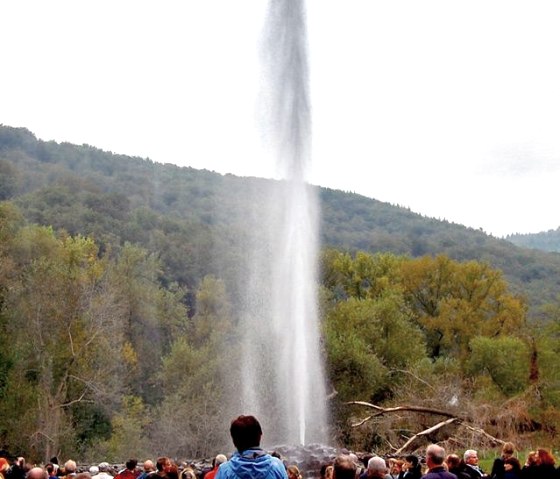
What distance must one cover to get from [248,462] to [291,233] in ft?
63.3

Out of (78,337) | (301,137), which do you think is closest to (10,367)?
(78,337)

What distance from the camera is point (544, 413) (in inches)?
971

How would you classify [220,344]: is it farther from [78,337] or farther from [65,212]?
[65,212]

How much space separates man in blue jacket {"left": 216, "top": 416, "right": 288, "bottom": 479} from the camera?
Answer: 16.6 ft

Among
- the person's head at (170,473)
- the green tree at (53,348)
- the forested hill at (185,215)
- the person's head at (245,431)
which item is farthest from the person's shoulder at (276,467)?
the green tree at (53,348)

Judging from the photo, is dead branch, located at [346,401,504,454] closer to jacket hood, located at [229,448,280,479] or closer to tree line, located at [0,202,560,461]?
tree line, located at [0,202,560,461]

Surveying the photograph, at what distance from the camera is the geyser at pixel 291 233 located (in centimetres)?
2319

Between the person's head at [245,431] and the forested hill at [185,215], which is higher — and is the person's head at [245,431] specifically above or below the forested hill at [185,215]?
below

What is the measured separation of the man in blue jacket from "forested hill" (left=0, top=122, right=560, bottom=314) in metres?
21.3

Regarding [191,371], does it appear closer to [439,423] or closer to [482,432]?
[439,423]

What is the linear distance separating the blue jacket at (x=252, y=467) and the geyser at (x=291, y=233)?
1729 centimetres

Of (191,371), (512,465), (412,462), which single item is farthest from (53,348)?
(512,465)

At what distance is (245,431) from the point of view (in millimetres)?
5070

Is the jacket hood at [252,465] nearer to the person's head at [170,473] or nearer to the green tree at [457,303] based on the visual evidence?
the person's head at [170,473]
